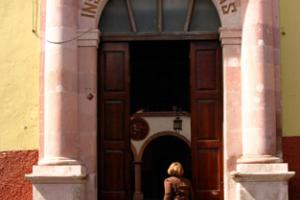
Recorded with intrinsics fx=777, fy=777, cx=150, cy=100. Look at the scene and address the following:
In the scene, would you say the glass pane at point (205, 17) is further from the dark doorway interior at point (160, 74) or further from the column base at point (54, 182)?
the column base at point (54, 182)

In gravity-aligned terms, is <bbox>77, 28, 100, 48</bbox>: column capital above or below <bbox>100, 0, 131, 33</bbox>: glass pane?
below

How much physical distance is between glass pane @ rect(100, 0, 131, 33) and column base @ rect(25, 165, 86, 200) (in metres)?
2.87

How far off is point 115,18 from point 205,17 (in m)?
1.66

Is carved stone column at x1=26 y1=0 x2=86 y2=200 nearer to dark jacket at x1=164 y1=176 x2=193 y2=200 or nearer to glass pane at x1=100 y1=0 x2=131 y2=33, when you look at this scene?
glass pane at x1=100 y1=0 x2=131 y2=33

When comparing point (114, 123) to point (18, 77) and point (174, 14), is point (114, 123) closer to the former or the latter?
point (18, 77)

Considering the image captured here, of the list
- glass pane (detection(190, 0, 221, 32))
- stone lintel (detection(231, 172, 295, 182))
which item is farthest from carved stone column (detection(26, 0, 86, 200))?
stone lintel (detection(231, 172, 295, 182))

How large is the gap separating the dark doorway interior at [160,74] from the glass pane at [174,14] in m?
0.30

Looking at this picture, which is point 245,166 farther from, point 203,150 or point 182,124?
point 182,124

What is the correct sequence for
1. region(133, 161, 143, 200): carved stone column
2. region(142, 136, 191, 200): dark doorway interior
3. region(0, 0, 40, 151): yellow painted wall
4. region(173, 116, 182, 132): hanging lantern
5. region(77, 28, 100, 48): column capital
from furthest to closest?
region(142, 136, 191, 200): dark doorway interior, region(133, 161, 143, 200): carved stone column, region(173, 116, 182, 132): hanging lantern, region(0, 0, 40, 151): yellow painted wall, region(77, 28, 100, 48): column capital

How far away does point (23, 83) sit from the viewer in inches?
567

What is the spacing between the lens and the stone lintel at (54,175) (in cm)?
1289

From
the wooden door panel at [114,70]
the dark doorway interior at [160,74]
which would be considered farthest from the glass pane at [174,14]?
the wooden door panel at [114,70]

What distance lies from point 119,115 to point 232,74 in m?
2.17

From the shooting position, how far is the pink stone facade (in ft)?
42.5
